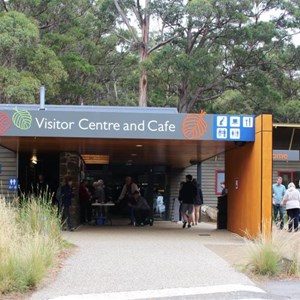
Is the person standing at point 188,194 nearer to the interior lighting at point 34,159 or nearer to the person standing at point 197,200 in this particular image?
the person standing at point 197,200

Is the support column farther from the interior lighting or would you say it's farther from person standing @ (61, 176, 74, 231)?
the interior lighting

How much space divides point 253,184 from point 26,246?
→ 7.41 meters

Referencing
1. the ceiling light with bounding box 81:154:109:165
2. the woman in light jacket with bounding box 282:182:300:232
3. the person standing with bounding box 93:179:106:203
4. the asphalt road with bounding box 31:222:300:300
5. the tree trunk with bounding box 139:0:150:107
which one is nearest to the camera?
the asphalt road with bounding box 31:222:300:300

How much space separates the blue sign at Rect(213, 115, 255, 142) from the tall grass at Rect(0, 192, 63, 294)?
475cm

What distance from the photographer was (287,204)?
15180mm

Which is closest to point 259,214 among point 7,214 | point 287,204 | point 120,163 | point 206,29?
point 287,204

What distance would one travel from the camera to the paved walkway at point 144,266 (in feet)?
26.7

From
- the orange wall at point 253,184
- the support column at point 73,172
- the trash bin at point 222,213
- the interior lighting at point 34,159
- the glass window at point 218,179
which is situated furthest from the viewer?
the glass window at point 218,179

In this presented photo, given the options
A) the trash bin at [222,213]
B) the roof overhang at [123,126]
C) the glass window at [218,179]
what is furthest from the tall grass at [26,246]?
the glass window at [218,179]

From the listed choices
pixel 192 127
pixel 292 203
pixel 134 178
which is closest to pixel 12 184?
pixel 134 178

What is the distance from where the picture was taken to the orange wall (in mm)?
13578

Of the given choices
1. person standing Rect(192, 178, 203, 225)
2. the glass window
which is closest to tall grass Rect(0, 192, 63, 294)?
person standing Rect(192, 178, 203, 225)

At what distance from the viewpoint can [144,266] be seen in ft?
32.4

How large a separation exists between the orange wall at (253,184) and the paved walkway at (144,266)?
0.80 m
